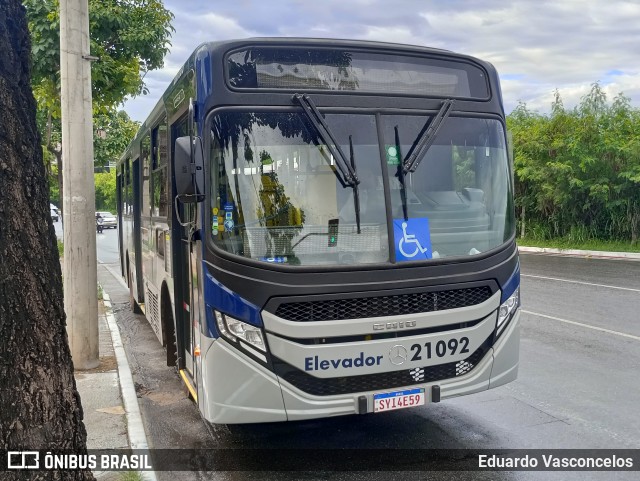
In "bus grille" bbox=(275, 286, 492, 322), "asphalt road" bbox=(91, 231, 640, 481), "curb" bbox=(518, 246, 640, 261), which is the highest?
"bus grille" bbox=(275, 286, 492, 322)

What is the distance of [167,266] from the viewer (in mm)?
6480

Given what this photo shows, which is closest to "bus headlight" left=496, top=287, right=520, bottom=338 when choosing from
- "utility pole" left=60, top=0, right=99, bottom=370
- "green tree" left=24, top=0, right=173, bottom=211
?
"utility pole" left=60, top=0, right=99, bottom=370

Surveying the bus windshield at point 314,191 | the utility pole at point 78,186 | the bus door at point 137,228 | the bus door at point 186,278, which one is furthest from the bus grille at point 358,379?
the bus door at point 137,228

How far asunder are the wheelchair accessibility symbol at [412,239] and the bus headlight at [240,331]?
44.4 inches

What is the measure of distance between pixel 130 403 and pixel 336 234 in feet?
9.63

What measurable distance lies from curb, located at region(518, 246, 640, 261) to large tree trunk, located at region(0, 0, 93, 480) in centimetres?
1818

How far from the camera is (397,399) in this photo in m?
4.59

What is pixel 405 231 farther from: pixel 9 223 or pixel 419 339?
pixel 9 223

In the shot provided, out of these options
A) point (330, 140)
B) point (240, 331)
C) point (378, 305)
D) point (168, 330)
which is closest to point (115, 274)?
point (168, 330)

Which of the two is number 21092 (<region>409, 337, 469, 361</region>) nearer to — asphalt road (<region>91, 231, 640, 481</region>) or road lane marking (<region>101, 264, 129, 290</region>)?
asphalt road (<region>91, 231, 640, 481</region>)

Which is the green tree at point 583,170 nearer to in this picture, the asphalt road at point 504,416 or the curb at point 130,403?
the asphalt road at point 504,416

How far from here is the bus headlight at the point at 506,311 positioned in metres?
5.01

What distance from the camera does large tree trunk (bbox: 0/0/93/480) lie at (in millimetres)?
3174

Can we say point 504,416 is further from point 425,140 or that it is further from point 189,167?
point 189,167
